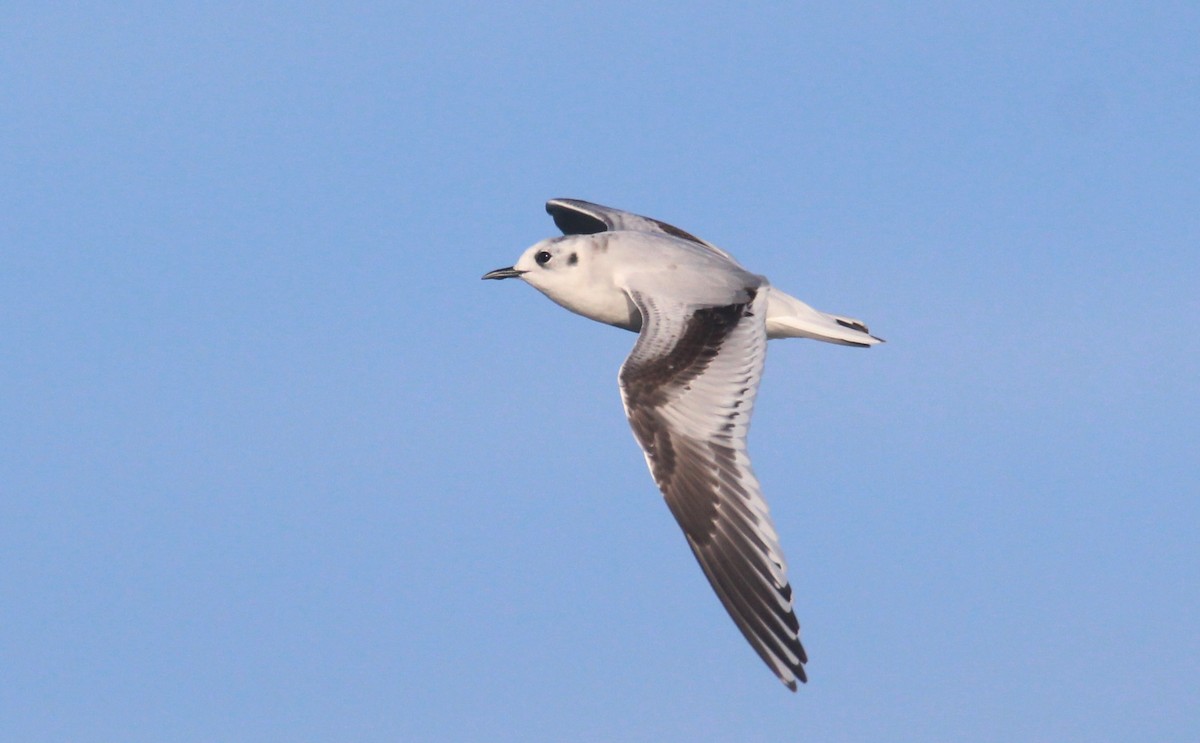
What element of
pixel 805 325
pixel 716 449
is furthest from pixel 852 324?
pixel 716 449

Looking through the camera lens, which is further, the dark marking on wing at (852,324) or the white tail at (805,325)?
the dark marking on wing at (852,324)

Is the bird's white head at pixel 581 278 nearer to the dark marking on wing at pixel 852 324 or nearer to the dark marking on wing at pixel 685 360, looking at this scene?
the dark marking on wing at pixel 685 360

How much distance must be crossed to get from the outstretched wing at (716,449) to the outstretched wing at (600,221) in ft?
13.3

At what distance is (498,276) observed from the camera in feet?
69.9

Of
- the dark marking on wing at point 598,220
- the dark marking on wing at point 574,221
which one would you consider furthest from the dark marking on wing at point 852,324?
the dark marking on wing at point 574,221

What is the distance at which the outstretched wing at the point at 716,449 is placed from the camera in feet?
53.0

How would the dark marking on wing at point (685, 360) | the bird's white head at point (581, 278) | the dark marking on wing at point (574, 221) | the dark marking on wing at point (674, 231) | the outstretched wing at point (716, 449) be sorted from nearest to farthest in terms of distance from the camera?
1. the outstretched wing at point (716, 449)
2. the dark marking on wing at point (685, 360)
3. the bird's white head at point (581, 278)
4. the dark marking on wing at point (674, 231)
5. the dark marking on wing at point (574, 221)

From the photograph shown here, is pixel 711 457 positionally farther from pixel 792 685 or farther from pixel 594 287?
pixel 594 287

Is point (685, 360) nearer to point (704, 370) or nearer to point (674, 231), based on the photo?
point (704, 370)

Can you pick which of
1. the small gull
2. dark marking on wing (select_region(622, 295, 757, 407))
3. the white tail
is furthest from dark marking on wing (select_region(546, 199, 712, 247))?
dark marking on wing (select_region(622, 295, 757, 407))

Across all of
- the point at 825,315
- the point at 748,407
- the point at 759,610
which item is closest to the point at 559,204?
the point at 825,315

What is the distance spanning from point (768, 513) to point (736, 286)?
147 inches

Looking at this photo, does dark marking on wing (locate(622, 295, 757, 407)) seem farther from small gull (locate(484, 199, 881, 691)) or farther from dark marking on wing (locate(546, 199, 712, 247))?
dark marking on wing (locate(546, 199, 712, 247))

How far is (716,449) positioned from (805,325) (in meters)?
3.47
